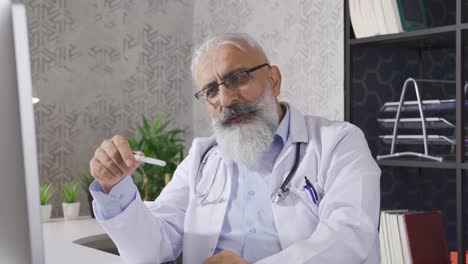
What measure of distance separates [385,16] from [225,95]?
2.89 feet

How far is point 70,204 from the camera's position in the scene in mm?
2990

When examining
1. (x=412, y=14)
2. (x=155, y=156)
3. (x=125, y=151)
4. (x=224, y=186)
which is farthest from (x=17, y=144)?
(x=155, y=156)

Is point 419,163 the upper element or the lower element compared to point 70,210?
upper

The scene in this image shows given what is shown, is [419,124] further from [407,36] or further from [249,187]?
[249,187]

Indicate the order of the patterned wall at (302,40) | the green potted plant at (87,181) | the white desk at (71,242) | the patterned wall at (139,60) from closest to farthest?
the white desk at (71,242) < the patterned wall at (302,40) < the patterned wall at (139,60) < the green potted plant at (87,181)

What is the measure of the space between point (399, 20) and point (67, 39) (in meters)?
1.66

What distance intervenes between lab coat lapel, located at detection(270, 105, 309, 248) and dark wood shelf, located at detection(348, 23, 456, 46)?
68cm

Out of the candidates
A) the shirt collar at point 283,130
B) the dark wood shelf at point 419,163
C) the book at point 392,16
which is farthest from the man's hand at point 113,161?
the book at point 392,16

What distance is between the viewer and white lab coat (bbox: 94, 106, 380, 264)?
1.53m

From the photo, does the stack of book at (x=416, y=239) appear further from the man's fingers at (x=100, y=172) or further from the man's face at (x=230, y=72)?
the man's fingers at (x=100, y=172)

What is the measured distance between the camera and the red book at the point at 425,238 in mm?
2227

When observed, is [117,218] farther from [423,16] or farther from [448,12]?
[448,12]

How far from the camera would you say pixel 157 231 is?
67.7 inches

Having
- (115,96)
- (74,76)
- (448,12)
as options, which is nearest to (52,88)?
(74,76)
